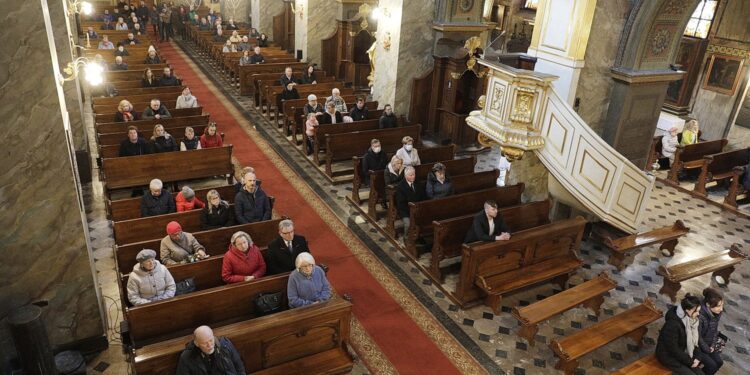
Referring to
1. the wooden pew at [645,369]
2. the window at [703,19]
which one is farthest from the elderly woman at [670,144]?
the wooden pew at [645,369]

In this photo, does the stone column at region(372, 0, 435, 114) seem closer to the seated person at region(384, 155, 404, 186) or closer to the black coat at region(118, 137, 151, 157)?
the seated person at region(384, 155, 404, 186)

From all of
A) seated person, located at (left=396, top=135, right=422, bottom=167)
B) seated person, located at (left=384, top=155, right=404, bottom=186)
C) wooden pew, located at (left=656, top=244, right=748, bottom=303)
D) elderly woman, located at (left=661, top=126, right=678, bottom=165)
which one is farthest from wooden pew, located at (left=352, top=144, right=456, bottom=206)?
elderly woman, located at (left=661, top=126, right=678, bottom=165)

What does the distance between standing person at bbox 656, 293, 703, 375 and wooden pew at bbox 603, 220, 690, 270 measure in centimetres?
235

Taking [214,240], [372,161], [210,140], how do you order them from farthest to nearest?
[210,140] → [372,161] → [214,240]

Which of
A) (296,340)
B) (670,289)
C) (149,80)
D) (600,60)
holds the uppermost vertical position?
(600,60)

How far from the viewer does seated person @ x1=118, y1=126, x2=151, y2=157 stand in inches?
312

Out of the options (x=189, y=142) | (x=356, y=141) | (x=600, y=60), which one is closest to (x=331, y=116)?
(x=356, y=141)

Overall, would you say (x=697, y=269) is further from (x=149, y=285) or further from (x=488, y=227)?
(x=149, y=285)

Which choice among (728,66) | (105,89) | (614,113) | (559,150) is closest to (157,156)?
(105,89)

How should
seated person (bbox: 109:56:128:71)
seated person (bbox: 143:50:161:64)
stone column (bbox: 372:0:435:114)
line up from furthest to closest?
1. seated person (bbox: 143:50:161:64)
2. seated person (bbox: 109:56:128:71)
3. stone column (bbox: 372:0:435:114)

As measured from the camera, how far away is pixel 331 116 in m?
10.2

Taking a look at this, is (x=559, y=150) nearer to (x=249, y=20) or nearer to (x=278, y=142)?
(x=278, y=142)

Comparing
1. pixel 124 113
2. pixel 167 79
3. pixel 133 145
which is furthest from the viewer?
pixel 167 79

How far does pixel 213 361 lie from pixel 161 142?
5.26m
